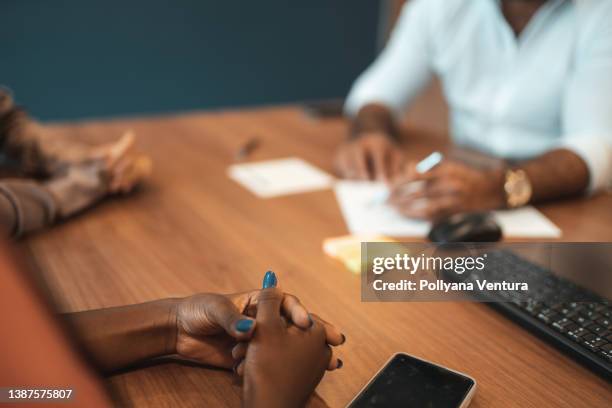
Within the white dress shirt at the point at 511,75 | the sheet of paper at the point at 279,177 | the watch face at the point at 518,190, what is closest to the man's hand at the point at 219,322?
the sheet of paper at the point at 279,177

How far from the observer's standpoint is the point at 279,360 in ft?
1.18

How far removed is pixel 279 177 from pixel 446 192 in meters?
0.31

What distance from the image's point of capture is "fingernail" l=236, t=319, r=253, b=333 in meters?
0.36

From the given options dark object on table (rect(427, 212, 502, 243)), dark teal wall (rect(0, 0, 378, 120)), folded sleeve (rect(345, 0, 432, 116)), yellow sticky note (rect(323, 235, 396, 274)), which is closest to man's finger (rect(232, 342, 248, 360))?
yellow sticky note (rect(323, 235, 396, 274))

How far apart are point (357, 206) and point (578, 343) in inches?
16.6

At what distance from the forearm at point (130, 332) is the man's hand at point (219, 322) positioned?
1cm

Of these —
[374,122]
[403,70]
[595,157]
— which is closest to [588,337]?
[595,157]

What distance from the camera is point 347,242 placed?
677mm

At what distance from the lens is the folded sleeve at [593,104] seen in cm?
83

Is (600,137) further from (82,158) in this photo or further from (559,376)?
(82,158)

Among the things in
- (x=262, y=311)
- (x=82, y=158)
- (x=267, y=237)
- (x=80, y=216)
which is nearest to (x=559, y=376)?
(x=262, y=311)

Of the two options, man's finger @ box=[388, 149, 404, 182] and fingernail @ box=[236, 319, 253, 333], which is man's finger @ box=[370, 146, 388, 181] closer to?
man's finger @ box=[388, 149, 404, 182]

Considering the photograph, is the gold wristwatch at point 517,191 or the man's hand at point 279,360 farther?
the gold wristwatch at point 517,191

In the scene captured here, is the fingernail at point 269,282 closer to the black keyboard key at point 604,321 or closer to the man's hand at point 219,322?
the man's hand at point 219,322
